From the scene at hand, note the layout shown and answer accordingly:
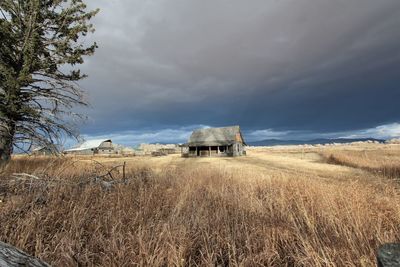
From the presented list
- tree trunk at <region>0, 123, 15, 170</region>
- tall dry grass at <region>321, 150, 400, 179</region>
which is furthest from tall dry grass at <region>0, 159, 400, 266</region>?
tall dry grass at <region>321, 150, 400, 179</region>

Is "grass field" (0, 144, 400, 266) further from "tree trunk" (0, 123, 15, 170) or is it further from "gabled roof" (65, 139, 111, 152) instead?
"gabled roof" (65, 139, 111, 152)

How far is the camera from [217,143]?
4678 centimetres

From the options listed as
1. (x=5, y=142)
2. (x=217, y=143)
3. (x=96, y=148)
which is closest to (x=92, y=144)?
(x=96, y=148)

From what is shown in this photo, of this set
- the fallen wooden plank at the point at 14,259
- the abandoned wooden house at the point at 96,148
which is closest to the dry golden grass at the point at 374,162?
the fallen wooden plank at the point at 14,259

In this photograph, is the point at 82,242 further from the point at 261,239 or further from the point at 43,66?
the point at 43,66

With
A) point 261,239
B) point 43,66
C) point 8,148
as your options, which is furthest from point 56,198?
point 43,66

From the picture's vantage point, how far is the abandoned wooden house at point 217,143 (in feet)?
153

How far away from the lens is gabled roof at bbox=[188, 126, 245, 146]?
47281 mm

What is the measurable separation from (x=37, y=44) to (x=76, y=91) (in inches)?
107

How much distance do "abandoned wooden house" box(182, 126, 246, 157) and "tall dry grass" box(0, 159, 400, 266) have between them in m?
40.0

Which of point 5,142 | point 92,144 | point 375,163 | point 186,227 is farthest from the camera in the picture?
point 92,144

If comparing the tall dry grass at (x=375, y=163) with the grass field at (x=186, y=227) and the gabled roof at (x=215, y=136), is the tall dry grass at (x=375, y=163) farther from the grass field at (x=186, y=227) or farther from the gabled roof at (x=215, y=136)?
the gabled roof at (x=215, y=136)

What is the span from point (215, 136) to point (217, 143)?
2.99 metres

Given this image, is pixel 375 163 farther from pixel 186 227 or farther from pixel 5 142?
pixel 5 142
